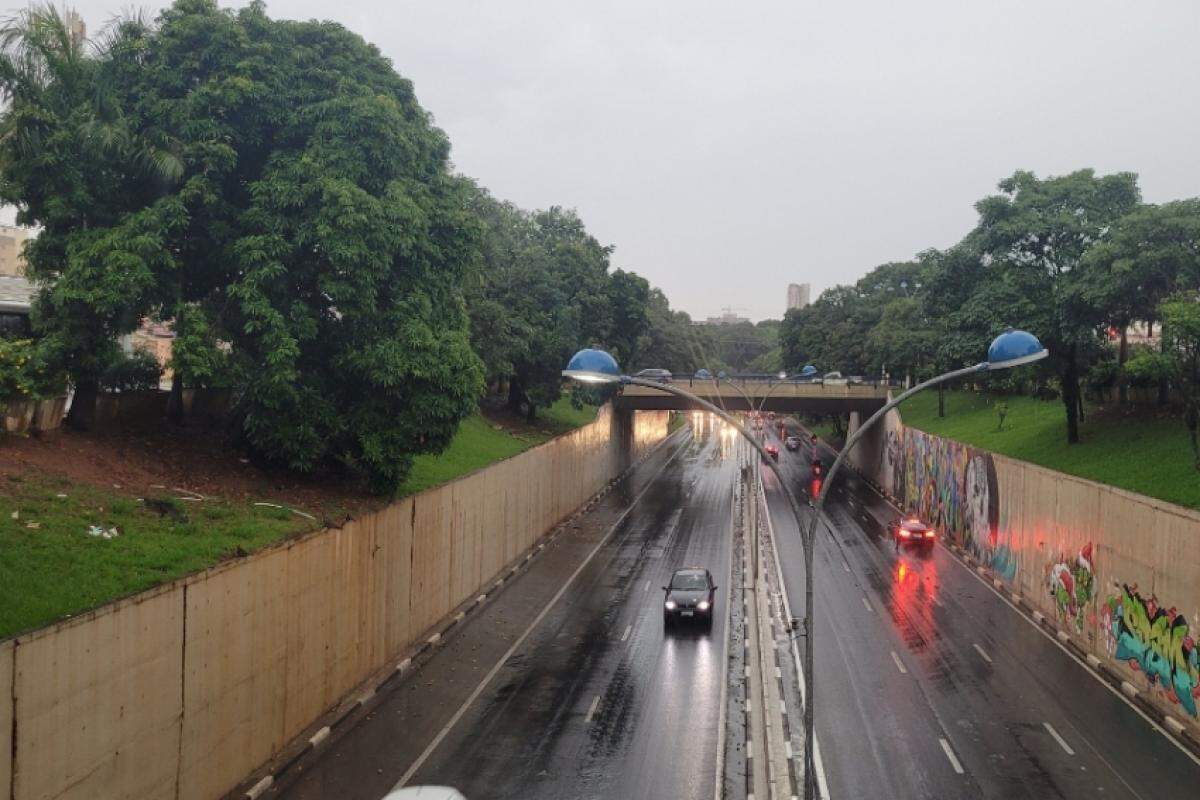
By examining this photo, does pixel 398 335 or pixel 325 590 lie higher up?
pixel 398 335

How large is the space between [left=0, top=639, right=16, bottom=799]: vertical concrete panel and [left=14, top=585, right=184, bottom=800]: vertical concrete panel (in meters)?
0.05

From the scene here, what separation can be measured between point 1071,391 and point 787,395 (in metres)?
29.3

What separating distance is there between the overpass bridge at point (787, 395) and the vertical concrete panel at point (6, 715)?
2119 inches

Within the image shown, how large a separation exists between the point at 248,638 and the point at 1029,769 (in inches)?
559

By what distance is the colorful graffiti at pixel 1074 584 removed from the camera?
24641mm

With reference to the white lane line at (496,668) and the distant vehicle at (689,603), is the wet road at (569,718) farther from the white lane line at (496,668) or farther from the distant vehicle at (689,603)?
A: the distant vehicle at (689,603)

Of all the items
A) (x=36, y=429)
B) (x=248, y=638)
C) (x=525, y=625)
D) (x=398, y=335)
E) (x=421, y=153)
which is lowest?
(x=525, y=625)

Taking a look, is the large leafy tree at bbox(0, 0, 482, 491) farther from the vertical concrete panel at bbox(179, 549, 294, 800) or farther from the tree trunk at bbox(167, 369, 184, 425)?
the vertical concrete panel at bbox(179, 549, 294, 800)

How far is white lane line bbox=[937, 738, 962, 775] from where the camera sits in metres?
16.8

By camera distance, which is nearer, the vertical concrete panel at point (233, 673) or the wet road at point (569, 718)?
the vertical concrete panel at point (233, 673)

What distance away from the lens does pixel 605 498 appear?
2309 inches

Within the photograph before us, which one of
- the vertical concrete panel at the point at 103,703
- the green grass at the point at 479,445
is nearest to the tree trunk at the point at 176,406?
the green grass at the point at 479,445

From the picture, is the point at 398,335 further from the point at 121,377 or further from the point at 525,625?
the point at 525,625

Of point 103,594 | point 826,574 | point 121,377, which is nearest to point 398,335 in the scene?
point 121,377
